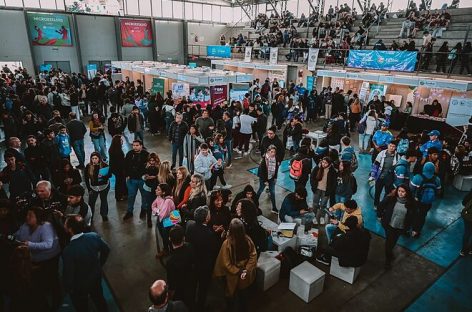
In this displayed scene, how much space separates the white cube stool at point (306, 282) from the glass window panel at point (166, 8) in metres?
29.4

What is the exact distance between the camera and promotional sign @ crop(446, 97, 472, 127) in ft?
38.5

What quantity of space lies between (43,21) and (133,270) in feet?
80.8

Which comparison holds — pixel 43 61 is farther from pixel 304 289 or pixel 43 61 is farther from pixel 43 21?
pixel 304 289

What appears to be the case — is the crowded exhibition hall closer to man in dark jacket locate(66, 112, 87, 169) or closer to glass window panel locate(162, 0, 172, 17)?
man in dark jacket locate(66, 112, 87, 169)

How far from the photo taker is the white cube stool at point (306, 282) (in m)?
4.16

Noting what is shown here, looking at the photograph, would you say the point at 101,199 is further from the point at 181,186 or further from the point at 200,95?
the point at 200,95

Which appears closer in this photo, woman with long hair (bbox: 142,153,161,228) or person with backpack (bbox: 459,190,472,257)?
person with backpack (bbox: 459,190,472,257)

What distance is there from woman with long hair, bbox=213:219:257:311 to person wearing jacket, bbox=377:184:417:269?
2527 millimetres

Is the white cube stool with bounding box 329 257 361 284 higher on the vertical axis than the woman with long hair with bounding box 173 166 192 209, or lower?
lower

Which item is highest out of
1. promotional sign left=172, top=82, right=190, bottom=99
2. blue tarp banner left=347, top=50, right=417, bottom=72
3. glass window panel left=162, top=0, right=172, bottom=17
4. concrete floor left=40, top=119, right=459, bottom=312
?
glass window panel left=162, top=0, right=172, bottom=17

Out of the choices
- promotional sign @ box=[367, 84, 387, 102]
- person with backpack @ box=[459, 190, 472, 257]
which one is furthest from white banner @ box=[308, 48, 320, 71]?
person with backpack @ box=[459, 190, 472, 257]

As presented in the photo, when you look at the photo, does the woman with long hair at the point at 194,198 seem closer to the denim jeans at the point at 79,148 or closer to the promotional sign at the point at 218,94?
the denim jeans at the point at 79,148

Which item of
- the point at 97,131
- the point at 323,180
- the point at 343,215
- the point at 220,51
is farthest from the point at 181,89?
the point at 220,51

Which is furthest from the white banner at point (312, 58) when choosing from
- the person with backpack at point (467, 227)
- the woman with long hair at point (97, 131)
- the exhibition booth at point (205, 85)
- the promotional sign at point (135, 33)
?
the promotional sign at point (135, 33)
